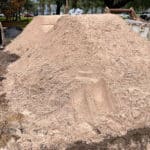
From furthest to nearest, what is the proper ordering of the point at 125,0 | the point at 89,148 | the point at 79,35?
the point at 125,0 → the point at 79,35 → the point at 89,148

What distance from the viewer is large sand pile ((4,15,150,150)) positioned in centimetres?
481

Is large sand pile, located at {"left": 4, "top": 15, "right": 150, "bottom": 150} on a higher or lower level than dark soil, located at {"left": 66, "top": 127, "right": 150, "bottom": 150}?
higher

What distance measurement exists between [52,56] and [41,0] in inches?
1205

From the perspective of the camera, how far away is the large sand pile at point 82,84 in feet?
15.8

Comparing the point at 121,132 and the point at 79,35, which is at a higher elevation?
the point at 79,35

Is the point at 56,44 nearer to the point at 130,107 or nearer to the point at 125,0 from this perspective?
the point at 130,107

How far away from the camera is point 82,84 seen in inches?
210

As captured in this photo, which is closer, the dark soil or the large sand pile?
the dark soil

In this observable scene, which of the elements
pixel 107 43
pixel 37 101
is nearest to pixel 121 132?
pixel 37 101

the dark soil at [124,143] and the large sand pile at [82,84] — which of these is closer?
the dark soil at [124,143]

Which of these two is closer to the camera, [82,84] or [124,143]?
[124,143]

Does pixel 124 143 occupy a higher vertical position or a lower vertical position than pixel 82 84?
lower

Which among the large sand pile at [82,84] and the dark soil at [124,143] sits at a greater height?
the large sand pile at [82,84]

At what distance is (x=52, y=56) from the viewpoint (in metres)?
6.20
